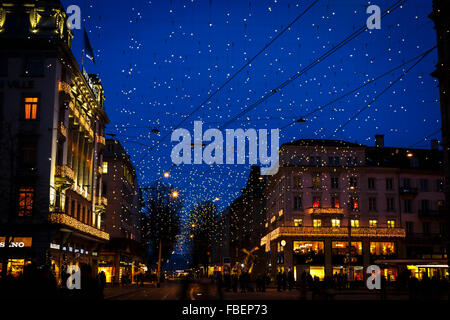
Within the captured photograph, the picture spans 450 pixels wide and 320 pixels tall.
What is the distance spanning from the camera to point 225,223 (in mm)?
138375

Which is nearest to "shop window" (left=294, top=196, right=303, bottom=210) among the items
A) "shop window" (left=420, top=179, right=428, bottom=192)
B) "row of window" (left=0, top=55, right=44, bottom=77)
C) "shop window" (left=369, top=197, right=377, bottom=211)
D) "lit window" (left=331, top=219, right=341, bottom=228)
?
"lit window" (left=331, top=219, right=341, bottom=228)

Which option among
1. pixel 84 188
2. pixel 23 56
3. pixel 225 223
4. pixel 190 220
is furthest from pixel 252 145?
pixel 225 223

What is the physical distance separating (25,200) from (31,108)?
6.55 metres

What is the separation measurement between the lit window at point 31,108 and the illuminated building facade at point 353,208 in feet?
119

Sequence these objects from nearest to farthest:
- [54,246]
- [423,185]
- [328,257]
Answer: [54,246]
[328,257]
[423,185]

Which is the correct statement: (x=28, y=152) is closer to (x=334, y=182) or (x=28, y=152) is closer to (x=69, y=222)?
(x=69, y=222)

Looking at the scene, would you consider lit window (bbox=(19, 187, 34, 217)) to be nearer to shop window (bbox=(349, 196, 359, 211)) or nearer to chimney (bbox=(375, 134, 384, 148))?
shop window (bbox=(349, 196, 359, 211))

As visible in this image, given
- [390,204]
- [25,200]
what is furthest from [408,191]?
[25,200]

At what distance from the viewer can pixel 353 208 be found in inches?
2721

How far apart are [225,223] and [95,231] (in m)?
88.3

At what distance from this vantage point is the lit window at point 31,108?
38875 millimetres

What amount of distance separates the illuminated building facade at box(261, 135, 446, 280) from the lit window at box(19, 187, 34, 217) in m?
35.7

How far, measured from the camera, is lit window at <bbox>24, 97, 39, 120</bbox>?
1531 inches

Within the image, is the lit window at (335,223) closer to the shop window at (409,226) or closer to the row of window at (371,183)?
the row of window at (371,183)
